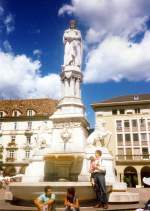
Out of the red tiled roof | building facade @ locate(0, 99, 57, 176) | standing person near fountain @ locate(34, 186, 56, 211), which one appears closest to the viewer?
standing person near fountain @ locate(34, 186, 56, 211)

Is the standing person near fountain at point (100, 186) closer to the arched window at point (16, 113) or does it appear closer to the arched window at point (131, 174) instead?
the arched window at point (131, 174)

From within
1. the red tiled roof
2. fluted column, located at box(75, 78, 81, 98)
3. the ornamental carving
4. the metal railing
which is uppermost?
the red tiled roof

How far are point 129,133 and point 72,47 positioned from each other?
130 ft

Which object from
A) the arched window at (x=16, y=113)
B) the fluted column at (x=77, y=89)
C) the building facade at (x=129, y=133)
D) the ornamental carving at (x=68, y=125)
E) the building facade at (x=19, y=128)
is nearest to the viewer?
the ornamental carving at (x=68, y=125)

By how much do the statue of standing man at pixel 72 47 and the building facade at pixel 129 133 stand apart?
32.1 meters

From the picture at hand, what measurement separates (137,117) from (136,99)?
13.8ft

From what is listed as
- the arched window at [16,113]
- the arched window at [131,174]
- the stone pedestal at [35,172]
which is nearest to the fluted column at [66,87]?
the stone pedestal at [35,172]

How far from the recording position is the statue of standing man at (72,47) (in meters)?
18.5

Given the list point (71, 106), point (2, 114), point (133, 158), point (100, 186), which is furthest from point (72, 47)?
point (2, 114)

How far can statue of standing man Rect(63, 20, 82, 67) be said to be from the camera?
18531 millimetres

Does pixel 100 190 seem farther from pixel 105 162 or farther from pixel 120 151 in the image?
pixel 120 151

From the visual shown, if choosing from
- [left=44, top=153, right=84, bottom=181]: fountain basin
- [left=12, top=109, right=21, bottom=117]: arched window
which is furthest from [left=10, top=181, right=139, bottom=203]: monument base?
[left=12, top=109, right=21, bottom=117]: arched window

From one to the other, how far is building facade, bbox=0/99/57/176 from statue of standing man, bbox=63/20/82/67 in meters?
37.2

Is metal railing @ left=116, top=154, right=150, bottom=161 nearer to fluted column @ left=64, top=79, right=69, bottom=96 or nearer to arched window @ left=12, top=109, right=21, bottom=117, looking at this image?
arched window @ left=12, top=109, right=21, bottom=117
